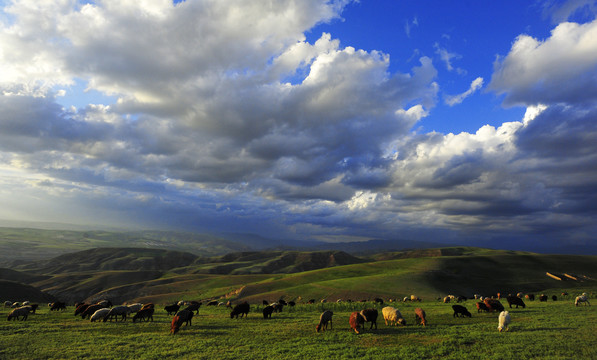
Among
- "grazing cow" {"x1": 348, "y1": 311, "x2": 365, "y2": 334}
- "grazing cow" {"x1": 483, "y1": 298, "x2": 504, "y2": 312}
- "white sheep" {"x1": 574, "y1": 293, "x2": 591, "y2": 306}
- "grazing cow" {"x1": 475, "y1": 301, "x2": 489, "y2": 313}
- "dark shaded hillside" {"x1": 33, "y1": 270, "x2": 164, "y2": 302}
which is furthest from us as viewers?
"dark shaded hillside" {"x1": 33, "y1": 270, "x2": 164, "y2": 302}

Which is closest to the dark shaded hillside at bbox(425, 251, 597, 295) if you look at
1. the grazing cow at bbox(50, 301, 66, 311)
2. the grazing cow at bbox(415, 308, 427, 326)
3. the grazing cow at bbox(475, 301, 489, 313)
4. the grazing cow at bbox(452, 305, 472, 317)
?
the grazing cow at bbox(475, 301, 489, 313)

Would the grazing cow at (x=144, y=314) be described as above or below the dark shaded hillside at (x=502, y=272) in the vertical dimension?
above

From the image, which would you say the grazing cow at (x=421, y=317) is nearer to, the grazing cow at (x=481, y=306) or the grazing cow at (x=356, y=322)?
the grazing cow at (x=356, y=322)

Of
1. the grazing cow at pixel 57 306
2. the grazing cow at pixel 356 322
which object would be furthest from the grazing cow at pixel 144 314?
the grazing cow at pixel 356 322

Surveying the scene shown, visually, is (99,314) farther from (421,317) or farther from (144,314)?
(421,317)

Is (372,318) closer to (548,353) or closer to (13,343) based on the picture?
(548,353)

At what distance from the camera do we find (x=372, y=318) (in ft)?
85.3

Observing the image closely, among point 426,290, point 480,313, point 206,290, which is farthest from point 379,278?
point 206,290

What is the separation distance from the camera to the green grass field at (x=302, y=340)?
18469 millimetres

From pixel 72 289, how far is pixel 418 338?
15188 cm

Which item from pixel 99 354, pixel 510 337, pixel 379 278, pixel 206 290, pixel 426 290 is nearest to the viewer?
pixel 99 354

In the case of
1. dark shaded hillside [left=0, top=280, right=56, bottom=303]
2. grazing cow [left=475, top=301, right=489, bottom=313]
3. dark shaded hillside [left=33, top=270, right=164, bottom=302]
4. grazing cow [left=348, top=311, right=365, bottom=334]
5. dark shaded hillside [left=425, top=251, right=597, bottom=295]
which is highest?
grazing cow [left=348, top=311, right=365, bottom=334]

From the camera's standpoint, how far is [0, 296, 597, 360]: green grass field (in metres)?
18.5

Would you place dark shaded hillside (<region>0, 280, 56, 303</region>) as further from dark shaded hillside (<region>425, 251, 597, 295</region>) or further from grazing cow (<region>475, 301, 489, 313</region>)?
dark shaded hillside (<region>425, 251, 597, 295</region>)
